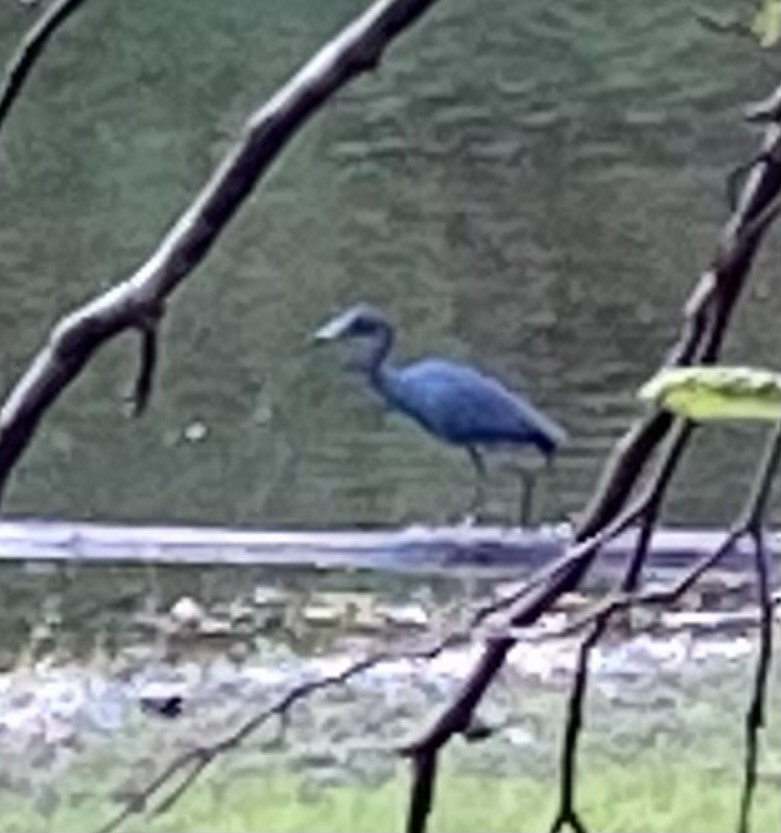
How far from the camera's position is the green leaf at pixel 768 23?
142cm

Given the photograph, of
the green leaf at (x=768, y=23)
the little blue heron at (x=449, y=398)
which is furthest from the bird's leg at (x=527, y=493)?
the green leaf at (x=768, y=23)

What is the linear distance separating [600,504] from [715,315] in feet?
0.31

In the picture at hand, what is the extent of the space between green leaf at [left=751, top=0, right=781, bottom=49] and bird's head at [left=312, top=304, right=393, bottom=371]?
21 centimetres

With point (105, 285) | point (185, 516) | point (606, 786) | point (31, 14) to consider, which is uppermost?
point (31, 14)

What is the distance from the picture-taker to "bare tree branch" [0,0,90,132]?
1408 mm

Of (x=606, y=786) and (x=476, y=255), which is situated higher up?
(x=476, y=255)

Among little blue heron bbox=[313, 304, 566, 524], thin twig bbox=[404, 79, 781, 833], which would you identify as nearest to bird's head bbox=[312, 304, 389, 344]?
little blue heron bbox=[313, 304, 566, 524]

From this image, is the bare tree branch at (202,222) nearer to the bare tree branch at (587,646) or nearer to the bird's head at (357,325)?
the bird's head at (357,325)

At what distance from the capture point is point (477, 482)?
4.80 feet

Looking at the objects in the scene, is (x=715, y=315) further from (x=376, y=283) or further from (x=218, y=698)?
(x=218, y=698)

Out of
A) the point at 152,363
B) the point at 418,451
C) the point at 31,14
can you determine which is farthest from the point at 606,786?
the point at 31,14

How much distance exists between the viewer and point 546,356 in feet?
4.81

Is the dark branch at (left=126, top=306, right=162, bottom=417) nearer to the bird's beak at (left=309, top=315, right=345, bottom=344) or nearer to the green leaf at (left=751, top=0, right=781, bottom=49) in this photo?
the bird's beak at (left=309, top=315, right=345, bottom=344)

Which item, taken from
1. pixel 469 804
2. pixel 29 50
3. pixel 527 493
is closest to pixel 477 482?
pixel 527 493
